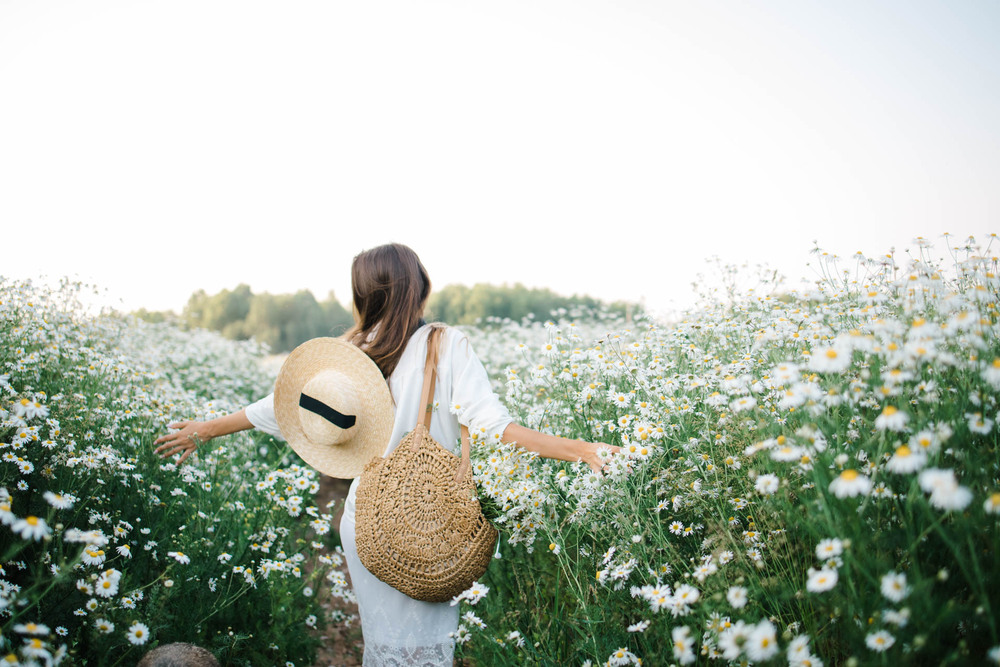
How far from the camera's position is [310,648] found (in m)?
3.23

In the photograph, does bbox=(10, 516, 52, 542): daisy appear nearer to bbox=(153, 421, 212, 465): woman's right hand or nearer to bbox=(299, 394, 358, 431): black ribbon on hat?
bbox=(299, 394, 358, 431): black ribbon on hat

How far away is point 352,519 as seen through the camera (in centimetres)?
245

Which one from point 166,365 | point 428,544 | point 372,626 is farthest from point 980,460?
point 166,365

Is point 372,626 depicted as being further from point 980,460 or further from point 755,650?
point 980,460

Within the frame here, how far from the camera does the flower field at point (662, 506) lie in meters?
1.50

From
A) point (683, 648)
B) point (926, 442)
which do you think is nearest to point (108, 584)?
point (683, 648)

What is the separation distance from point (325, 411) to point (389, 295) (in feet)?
1.89

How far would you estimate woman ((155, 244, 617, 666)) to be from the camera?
7.55ft

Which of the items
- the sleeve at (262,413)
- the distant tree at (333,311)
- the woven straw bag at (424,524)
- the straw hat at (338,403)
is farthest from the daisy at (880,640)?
the distant tree at (333,311)

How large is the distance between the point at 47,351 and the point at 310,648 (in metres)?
2.38

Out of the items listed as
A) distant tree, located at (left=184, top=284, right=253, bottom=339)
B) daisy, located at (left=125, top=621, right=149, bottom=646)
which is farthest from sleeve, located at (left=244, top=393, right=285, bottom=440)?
distant tree, located at (left=184, top=284, right=253, bottom=339)

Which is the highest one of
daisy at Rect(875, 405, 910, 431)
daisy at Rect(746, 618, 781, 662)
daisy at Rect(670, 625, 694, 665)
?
daisy at Rect(875, 405, 910, 431)

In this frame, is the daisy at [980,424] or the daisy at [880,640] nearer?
the daisy at [880,640]

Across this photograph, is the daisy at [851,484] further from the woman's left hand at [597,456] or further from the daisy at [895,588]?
the woman's left hand at [597,456]
